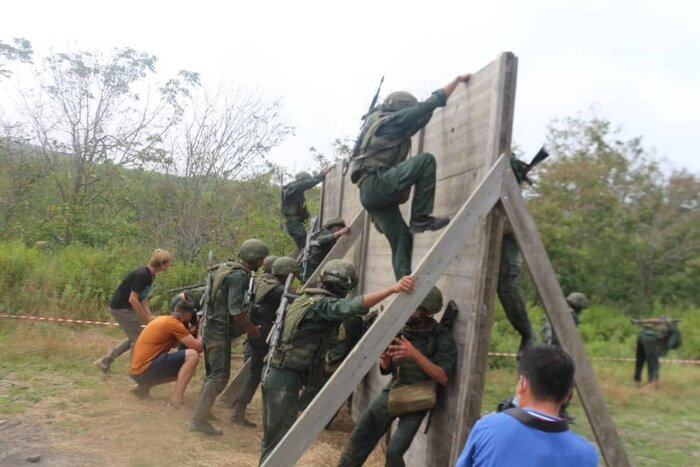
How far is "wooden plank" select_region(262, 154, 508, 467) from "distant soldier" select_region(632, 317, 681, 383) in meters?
7.29

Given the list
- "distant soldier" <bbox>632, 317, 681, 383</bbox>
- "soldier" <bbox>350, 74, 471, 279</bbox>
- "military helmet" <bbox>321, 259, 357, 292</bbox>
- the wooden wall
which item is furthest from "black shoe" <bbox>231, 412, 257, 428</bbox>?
"distant soldier" <bbox>632, 317, 681, 383</bbox>

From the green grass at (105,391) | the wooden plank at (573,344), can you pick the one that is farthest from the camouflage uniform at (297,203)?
the wooden plank at (573,344)

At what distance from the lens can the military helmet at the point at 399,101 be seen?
4000 millimetres

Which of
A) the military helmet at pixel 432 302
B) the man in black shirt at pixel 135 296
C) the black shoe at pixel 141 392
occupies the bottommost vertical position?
the black shoe at pixel 141 392

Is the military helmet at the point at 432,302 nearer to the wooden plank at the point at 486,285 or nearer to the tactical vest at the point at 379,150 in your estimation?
the wooden plank at the point at 486,285

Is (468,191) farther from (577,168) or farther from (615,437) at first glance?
(577,168)

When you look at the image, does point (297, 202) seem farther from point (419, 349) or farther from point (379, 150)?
point (419, 349)

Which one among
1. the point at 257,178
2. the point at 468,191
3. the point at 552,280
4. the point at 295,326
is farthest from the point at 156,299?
the point at 552,280

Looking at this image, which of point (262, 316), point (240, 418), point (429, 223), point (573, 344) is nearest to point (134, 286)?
point (262, 316)

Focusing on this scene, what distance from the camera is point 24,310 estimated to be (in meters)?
9.48

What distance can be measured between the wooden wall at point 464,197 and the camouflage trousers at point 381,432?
9.0 inches

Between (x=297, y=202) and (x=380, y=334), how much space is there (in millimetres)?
5334

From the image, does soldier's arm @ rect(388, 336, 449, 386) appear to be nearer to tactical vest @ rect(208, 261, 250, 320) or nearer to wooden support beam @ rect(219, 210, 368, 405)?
tactical vest @ rect(208, 261, 250, 320)

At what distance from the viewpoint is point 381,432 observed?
405 cm
